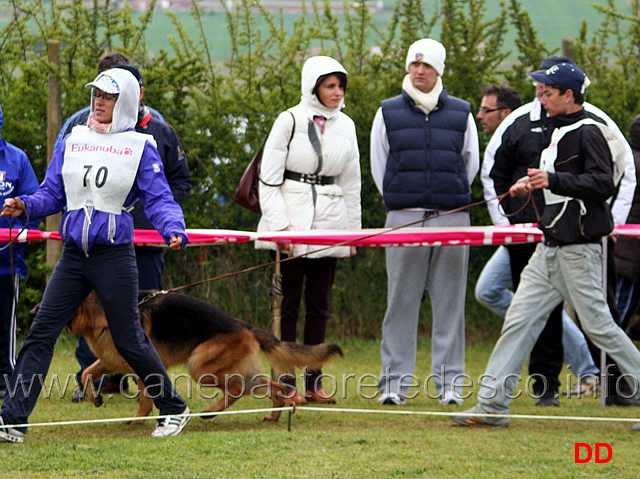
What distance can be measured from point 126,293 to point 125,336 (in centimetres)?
24

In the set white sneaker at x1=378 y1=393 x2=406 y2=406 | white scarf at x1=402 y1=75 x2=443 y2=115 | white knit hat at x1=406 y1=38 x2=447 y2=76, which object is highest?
white knit hat at x1=406 y1=38 x2=447 y2=76

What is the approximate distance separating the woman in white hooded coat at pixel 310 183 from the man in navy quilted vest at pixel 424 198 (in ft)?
1.24

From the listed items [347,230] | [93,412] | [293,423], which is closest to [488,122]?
[347,230]

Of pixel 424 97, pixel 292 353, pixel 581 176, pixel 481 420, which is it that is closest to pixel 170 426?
pixel 292 353

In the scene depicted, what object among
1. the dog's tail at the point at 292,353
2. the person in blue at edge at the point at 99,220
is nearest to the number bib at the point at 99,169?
the person in blue at edge at the point at 99,220

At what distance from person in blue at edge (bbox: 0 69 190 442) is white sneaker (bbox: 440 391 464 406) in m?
2.38

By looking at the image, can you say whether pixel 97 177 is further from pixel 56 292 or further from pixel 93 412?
pixel 93 412

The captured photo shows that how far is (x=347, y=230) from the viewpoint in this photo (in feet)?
23.3

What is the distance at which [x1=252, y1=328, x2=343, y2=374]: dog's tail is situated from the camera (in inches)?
236

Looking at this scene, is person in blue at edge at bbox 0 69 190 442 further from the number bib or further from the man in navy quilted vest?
the man in navy quilted vest

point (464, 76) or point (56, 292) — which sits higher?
point (464, 76)

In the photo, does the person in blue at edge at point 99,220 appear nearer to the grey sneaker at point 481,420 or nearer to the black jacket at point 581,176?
the grey sneaker at point 481,420

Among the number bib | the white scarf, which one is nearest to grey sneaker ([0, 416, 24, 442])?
the number bib

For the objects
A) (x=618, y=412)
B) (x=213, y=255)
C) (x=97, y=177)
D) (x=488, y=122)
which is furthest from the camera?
(x=213, y=255)
